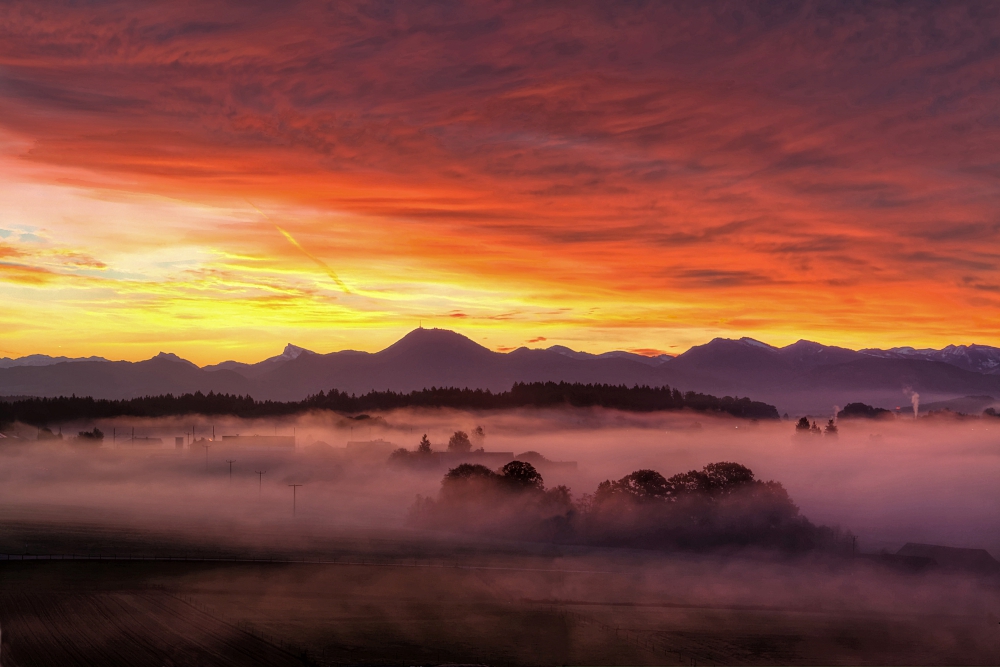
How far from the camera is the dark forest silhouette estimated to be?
10719 centimetres

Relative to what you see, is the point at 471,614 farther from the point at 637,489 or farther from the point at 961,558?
the point at 961,558

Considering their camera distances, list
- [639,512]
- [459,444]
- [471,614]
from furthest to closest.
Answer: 1. [459,444]
2. [639,512]
3. [471,614]

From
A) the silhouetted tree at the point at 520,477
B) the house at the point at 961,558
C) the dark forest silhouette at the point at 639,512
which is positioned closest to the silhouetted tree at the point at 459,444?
the dark forest silhouette at the point at 639,512

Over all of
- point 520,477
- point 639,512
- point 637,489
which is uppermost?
point 520,477

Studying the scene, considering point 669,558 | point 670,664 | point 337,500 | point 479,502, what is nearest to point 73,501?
point 337,500

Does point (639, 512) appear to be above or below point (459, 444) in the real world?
below

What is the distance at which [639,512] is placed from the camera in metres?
114

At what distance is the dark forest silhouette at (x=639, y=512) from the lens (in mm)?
107188

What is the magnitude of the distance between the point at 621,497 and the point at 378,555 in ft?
128

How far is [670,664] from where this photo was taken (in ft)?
182

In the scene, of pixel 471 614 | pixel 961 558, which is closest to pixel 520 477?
pixel 961 558

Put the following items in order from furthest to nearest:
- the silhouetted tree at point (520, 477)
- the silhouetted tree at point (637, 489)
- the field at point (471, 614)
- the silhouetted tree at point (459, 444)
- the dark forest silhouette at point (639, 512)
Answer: the silhouetted tree at point (459, 444)
the silhouetted tree at point (520, 477)
the silhouetted tree at point (637, 489)
the dark forest silhouette at point (639, 512)
the field at point (471, 614)

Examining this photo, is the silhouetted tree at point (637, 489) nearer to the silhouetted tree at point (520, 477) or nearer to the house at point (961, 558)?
the silhouetted tree at point (520, 477)

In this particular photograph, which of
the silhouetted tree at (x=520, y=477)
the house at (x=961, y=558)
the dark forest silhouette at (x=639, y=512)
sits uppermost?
the silhouetted tree at (x=520, y=477)
